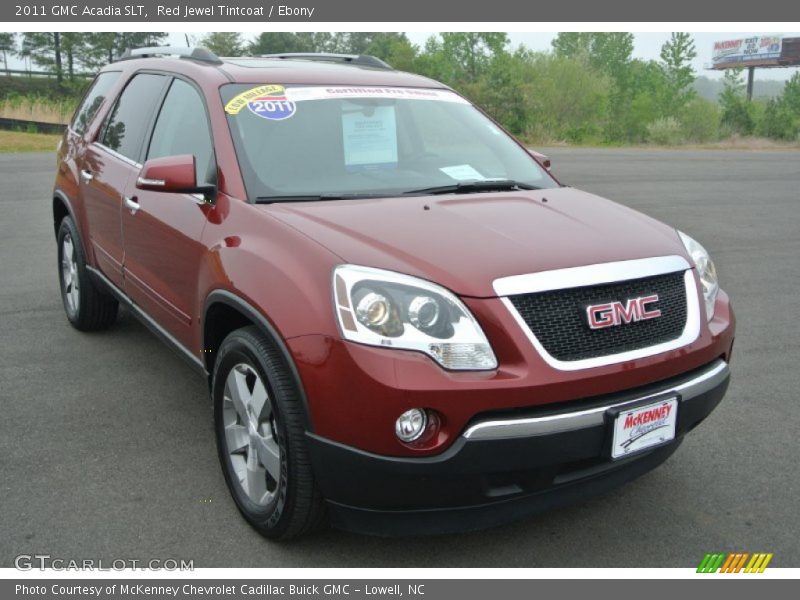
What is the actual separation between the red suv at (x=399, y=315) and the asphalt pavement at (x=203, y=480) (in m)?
0.31

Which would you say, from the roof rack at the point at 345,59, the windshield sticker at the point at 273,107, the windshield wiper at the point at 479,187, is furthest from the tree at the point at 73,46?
the windshield wiper at the point at 479,187

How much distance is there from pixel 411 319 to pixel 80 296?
3.65 m

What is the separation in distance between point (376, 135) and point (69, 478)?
6.94 ft

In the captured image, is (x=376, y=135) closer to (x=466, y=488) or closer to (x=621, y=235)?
(x=621, y=235)

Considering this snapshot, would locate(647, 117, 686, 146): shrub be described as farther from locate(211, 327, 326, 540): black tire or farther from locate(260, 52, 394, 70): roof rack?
locate(211, 327, 326, 540): black tire

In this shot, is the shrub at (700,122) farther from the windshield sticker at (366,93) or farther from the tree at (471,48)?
the windshield sticker at (366,93)

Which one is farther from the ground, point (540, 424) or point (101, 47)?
point (101, 47)

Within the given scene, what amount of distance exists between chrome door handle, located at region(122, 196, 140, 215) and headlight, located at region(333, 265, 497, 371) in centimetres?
197

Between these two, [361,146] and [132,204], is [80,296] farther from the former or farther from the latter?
[361,146]

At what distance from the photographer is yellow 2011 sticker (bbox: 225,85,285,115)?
365 centimetres

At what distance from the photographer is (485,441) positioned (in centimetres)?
248

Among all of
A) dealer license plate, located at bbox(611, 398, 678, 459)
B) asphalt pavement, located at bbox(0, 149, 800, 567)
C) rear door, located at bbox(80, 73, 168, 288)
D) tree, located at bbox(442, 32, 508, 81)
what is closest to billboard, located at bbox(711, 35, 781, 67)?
tree, located at bbox(442, 32, 508, 81)

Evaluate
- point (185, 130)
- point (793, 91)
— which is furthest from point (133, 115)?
point (793, 91)

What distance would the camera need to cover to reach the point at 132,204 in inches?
166
